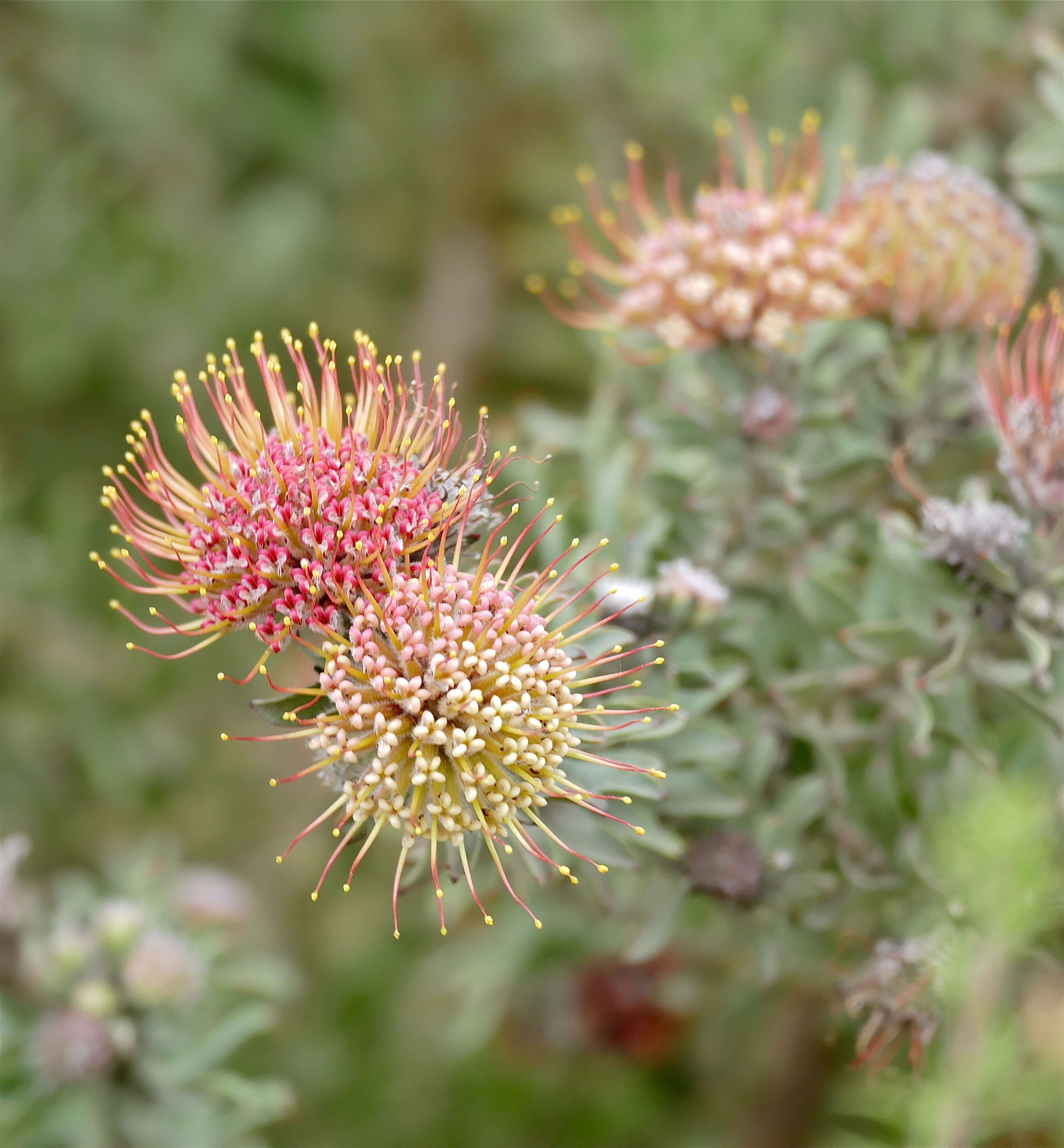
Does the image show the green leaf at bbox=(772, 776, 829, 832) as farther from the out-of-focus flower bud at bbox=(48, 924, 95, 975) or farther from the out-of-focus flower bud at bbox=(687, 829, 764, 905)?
the out-of-focus flower bud at bbox=(48, 924, 95, 975)

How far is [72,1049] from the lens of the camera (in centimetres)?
166

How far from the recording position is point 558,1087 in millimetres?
2680

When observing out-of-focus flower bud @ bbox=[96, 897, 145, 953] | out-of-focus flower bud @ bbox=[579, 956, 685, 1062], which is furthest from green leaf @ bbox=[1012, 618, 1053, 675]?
out-of-focus flower bud @ bbox=[96, 897, 145, 953]

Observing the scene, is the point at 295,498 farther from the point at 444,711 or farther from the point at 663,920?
the point at 663,920

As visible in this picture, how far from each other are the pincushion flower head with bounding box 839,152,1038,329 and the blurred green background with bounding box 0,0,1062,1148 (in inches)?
17.1

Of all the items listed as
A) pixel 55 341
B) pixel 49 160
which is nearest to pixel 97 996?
pixel 55 341

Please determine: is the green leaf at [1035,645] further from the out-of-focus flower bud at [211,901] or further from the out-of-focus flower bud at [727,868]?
the out-of-focus flower bud at [211,901]

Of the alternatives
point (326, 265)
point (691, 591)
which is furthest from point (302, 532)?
point (326, 265)

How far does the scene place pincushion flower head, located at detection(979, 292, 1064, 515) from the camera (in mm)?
1490

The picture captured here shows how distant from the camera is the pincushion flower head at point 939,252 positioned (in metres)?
1.72

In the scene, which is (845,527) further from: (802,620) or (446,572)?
(446,572)

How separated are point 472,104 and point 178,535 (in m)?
2.49

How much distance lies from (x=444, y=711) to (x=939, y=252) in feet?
3.69

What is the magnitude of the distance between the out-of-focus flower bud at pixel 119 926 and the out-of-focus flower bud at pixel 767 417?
126 centimetres
